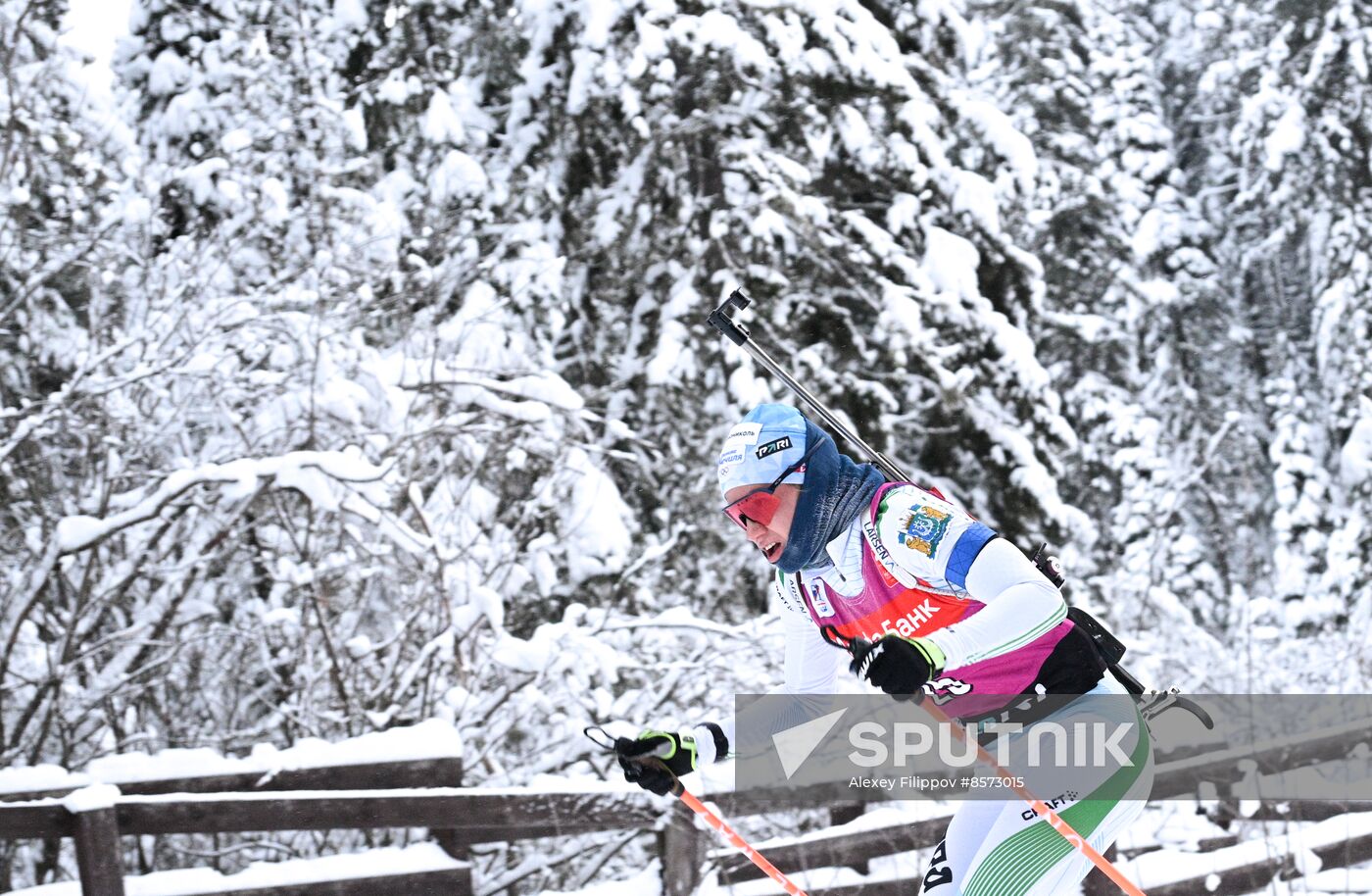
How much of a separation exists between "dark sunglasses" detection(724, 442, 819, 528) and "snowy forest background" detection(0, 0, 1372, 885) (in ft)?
10.9

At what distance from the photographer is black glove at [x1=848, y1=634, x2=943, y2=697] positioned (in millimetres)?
2818

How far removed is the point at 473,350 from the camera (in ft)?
31.1

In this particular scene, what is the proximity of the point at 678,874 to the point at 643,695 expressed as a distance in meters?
3.01

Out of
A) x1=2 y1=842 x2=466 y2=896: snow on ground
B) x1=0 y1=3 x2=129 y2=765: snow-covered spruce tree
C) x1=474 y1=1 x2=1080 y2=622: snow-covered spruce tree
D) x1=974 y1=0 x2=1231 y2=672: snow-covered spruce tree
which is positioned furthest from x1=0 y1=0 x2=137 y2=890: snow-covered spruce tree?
x1=974 y1=0 x2=1231 y2=672: snow-covered spruce tree

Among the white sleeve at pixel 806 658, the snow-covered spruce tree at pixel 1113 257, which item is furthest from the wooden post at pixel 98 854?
the snow-covered spruce tree at pixel 1113 257

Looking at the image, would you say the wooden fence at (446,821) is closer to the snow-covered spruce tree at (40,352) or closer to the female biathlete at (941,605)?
the female biathlete at (941,605)

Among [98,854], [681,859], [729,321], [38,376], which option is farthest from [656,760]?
[38,376]

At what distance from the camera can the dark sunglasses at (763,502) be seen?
10.8 feet

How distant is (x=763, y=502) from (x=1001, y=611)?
2.17 ft

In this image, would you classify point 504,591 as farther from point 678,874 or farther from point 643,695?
point 678,874

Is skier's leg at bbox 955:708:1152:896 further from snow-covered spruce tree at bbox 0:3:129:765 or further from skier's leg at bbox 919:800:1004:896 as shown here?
snow-covered spruce tree at bbox 0:3:129:765

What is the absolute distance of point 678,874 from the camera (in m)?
4.95

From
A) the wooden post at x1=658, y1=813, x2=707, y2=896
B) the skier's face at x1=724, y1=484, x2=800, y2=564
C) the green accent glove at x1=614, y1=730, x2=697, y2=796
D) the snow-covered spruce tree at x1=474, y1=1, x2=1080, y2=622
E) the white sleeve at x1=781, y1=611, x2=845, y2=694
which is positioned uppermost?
the snow-covered spruce tree at x1=474, y1=1, x2=1080, y2=622

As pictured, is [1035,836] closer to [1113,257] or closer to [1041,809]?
[1041,809]
